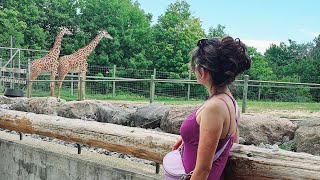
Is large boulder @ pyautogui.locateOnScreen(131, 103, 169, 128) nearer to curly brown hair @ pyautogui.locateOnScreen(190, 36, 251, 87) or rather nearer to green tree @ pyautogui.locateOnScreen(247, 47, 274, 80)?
curly brown hair @ pyautogui.locateOnScreen(190, 36, 251, 87)

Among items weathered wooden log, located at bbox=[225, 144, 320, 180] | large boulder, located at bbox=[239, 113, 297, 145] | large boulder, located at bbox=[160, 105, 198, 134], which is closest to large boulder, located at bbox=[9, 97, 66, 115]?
large boulder, located at bbox=[160, 105, 198, 134]

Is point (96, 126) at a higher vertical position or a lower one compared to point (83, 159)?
higher

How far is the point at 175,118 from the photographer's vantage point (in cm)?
604

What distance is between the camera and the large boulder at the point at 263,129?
5.66 m

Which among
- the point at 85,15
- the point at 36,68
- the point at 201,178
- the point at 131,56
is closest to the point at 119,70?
the point at 131,56

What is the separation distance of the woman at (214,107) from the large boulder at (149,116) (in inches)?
172

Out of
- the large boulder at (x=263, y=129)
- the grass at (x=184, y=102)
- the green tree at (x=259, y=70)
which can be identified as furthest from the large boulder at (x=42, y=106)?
the green tree at (x=259, y=70)

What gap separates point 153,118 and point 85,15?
2154 centimetres

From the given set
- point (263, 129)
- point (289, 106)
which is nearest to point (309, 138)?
point (263, 129)

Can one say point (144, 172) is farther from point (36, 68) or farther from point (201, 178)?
point (36, 68)

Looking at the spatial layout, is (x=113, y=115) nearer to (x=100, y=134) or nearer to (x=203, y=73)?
(x=100, y=134)

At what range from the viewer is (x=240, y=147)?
2.34m

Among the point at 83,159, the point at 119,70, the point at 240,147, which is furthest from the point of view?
the point at 119,70

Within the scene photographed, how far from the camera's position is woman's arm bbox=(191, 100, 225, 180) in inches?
75.0
